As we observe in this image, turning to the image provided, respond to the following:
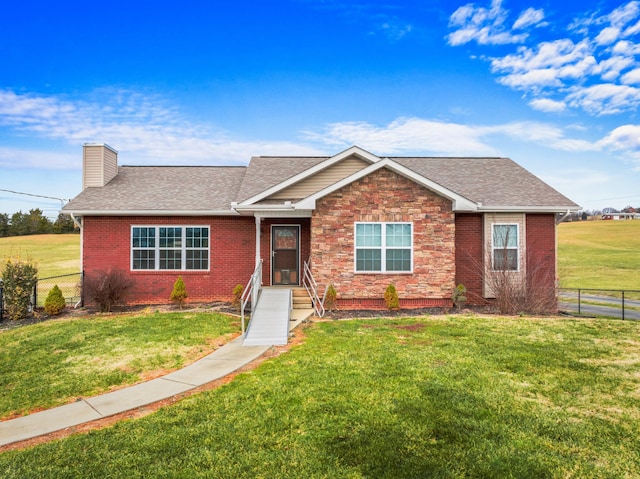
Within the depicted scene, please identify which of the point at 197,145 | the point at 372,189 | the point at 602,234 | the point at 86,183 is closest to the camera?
the point at 372,189

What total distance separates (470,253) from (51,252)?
51176mm

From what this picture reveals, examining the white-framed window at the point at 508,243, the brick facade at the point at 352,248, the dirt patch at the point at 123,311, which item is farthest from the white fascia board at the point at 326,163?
the white-framed window at the point at 508,243

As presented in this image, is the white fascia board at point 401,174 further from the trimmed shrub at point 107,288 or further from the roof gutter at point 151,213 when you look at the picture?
A: the trimmed shrub at point 107,288

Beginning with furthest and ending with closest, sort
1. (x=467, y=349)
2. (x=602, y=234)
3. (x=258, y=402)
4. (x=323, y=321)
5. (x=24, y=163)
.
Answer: (x=602, y=234) → (x=24, y=163) → (x=323, y=321) → (x=467, y=349) → (x=258, y=402)

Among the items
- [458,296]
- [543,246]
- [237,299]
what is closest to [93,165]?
[237,299]

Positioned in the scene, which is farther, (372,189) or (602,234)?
(602,234)

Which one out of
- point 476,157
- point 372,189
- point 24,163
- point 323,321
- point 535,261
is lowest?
point 323,321

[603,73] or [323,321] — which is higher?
[603,73]

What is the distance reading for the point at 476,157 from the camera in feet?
61.5

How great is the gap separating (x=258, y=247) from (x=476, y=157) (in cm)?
1181

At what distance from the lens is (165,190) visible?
15891 millimetres

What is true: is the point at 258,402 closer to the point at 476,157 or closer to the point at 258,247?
the point at 258,247

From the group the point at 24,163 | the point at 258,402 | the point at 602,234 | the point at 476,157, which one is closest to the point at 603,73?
the point at 476,157

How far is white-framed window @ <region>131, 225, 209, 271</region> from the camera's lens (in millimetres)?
14648
